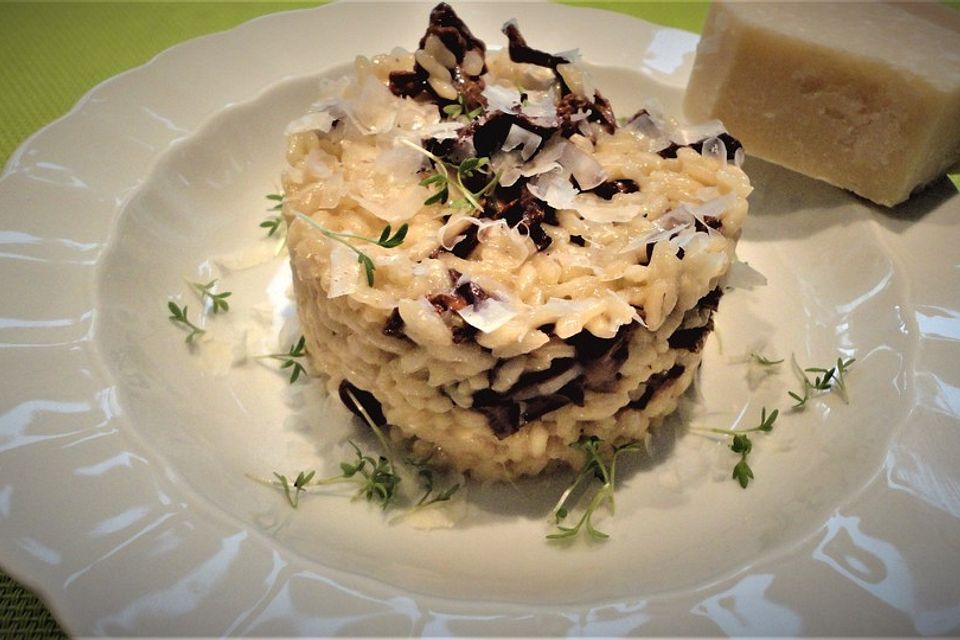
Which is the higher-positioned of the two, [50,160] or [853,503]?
[50,160]

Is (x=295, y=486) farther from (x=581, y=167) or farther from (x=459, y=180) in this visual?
(x=581, y=167)

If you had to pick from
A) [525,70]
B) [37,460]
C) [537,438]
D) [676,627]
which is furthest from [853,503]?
[37,460]

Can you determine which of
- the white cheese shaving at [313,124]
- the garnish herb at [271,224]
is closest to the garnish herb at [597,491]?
the white cheese shaving at [313,124]

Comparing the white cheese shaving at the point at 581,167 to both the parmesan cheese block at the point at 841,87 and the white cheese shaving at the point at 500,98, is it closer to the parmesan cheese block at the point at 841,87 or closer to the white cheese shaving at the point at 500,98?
the white cheese shaving at the point at 500,98

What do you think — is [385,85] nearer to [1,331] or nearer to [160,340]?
[160,340]

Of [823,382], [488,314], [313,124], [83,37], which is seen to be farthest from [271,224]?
[823,382]

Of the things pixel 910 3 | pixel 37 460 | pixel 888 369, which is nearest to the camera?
pixel 37 460
